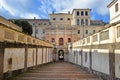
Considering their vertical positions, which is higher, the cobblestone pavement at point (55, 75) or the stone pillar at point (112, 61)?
the stone pillar at point (112, 61)

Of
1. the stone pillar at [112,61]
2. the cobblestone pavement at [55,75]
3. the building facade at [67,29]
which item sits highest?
the building facade at [67,29]

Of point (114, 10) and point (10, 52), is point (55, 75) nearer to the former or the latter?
point (10, 52)

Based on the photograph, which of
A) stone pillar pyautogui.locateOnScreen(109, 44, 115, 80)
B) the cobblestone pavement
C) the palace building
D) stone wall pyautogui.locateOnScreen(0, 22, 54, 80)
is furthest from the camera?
the palace building

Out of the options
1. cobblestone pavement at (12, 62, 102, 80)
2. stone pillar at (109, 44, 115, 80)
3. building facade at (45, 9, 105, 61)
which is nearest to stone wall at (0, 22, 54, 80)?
cobblestone pavement at (12, 62, 102, 80)

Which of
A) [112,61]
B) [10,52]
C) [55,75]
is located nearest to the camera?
[112,61]

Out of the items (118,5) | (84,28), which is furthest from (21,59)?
(84,28)

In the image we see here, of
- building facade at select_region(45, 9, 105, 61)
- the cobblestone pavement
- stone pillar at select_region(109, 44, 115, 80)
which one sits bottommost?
the cobblestone pavement

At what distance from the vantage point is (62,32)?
227 ft

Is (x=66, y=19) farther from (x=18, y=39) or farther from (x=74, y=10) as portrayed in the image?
(x=18, y=39)

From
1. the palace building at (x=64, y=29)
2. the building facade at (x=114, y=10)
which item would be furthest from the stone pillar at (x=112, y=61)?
the palace building at (x=64, y=29)

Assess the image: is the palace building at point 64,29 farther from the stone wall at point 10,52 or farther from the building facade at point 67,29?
the stone wall at point 10,52

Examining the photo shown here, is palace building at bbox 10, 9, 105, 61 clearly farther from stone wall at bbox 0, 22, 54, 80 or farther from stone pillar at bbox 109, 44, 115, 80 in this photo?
stone pillar at bbox 109, 44, 115, 80

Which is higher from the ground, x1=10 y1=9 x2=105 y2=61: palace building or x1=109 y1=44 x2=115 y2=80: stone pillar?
x1=10 y1=9 x2=105 y2=61: palace building

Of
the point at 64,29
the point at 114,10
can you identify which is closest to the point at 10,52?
the point at 114,10
